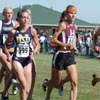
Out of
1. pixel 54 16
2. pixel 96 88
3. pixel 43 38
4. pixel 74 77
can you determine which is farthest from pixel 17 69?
pixel 54 16

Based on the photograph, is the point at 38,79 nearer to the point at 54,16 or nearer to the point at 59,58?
the point at 59,58

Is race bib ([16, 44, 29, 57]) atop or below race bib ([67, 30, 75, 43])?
below

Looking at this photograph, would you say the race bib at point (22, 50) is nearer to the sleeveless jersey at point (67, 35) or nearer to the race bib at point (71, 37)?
the sleeveless jersey at point (67, 35)

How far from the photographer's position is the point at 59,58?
34.0ft

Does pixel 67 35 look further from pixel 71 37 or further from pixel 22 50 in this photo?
pixel 22 50

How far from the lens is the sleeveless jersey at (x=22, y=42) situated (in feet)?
33.0

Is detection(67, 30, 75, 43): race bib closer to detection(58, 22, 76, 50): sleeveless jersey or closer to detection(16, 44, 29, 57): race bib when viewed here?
detection(58, 22, 76, 50): sleeveless jersey

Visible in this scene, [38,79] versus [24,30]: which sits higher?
[24,30]

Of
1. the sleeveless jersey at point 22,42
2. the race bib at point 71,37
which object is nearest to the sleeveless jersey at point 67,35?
the race bib at point 71,37

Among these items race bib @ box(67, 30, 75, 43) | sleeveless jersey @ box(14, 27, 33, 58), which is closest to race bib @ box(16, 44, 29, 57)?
sleeveless jersey @ box(14, 27, 33, 58)

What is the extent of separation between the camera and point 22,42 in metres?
10.1

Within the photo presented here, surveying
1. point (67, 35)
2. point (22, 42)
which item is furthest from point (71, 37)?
point (22, 42)

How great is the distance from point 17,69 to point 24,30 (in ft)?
2.78

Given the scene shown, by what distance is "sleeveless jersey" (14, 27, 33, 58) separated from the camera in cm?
1006
